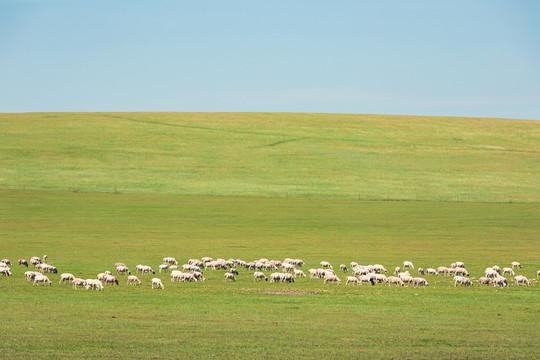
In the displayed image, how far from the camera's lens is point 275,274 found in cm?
2592

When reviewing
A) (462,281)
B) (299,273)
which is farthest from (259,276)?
(462,281)

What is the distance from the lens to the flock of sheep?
2437cm

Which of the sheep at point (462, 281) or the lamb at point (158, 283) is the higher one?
the sheep at point (462, 281)

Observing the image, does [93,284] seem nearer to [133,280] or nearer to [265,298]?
[133,280]

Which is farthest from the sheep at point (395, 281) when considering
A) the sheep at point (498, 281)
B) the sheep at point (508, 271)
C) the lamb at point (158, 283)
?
the lamb at point (158, 283)

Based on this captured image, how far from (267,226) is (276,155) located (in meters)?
35.8

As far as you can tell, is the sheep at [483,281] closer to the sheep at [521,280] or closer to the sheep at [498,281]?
the sheep at [498,281]

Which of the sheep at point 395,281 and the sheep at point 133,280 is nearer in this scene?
the sheep at point 133,280

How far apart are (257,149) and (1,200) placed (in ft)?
122

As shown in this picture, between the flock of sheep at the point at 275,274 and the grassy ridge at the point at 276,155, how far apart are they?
34.8 meters

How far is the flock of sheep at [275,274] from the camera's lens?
959 inches

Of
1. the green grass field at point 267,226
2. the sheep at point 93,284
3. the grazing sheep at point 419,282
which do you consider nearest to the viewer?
the green grass field at point 267,226

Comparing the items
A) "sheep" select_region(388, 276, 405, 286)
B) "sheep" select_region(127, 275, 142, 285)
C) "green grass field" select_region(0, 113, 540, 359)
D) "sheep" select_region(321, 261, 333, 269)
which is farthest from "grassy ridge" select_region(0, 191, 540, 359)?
"sheep" select_region(321, 261, 333, 269)

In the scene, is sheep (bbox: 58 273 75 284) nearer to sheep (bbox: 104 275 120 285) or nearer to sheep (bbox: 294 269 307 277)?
sheep (bbox: 104 275 120 285)
